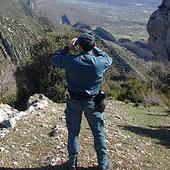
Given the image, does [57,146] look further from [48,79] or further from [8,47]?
[8,47]

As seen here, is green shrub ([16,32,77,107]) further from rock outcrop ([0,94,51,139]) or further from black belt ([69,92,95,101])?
black belt ([69,92,95,101])

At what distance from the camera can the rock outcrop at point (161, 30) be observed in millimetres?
74625

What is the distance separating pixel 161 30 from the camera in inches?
3017

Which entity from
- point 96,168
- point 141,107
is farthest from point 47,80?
point 96,168

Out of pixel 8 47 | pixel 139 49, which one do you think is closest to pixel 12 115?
pixel 8 47

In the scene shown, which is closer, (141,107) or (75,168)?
(75,168)

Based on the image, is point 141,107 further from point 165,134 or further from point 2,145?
point 2,145

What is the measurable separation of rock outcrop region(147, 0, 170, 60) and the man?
67.0m

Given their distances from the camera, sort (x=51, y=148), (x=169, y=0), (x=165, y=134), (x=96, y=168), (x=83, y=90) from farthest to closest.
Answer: (x=169, y=0)
(x=165, y=134)
(x=51, y=148)
(x=96, y=168)
(x=83, y=90)

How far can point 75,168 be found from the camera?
7.38 m

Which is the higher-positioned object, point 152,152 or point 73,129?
point 73,129

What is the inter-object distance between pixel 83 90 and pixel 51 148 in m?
2.09

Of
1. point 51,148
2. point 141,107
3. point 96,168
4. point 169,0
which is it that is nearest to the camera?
point 96,168

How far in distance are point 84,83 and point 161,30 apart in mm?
71164
